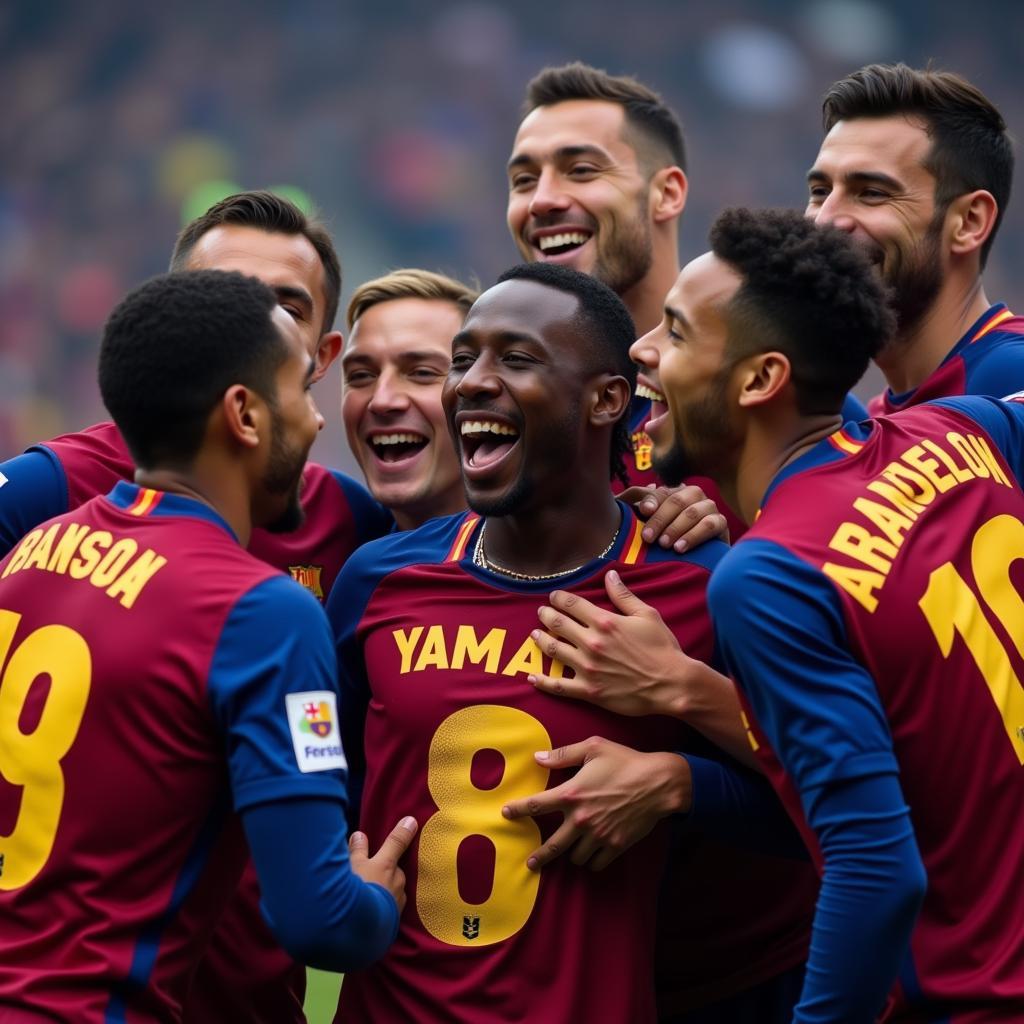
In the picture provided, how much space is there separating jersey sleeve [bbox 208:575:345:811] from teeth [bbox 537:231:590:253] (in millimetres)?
2746

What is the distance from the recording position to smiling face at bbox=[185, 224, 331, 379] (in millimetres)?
4168

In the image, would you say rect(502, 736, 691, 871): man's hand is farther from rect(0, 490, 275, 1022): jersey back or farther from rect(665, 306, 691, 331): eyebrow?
rect(665, 306, 691, 331): eyebrow

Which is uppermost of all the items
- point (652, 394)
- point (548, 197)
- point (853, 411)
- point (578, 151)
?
point (578, 151)

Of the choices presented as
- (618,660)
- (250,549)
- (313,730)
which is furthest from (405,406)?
(313,730)

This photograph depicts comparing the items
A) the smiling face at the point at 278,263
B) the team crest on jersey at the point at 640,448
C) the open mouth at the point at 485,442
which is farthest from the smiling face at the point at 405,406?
the open mouth at the point at 485,442

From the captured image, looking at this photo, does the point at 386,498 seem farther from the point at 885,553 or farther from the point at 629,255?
the point at 885,553

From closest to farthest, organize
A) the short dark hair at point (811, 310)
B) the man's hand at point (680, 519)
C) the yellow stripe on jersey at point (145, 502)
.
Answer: the yellow stripe on jersey at point (145, 502), the short dark hair at point (811, 310), the man's hand at point (680, 519)

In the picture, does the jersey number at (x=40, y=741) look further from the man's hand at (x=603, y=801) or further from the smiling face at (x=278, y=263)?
the smiling face at (x=278, y=263)

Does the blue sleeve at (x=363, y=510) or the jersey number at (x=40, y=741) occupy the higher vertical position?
the blue sleeve at (x=363, y=510)

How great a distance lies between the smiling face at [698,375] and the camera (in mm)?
2990

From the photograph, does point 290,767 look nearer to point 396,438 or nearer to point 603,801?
point 603,801

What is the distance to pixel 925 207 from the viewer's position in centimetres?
396

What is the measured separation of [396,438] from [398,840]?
5.42 ft

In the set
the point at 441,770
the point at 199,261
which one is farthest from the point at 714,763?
the point at 199,261
